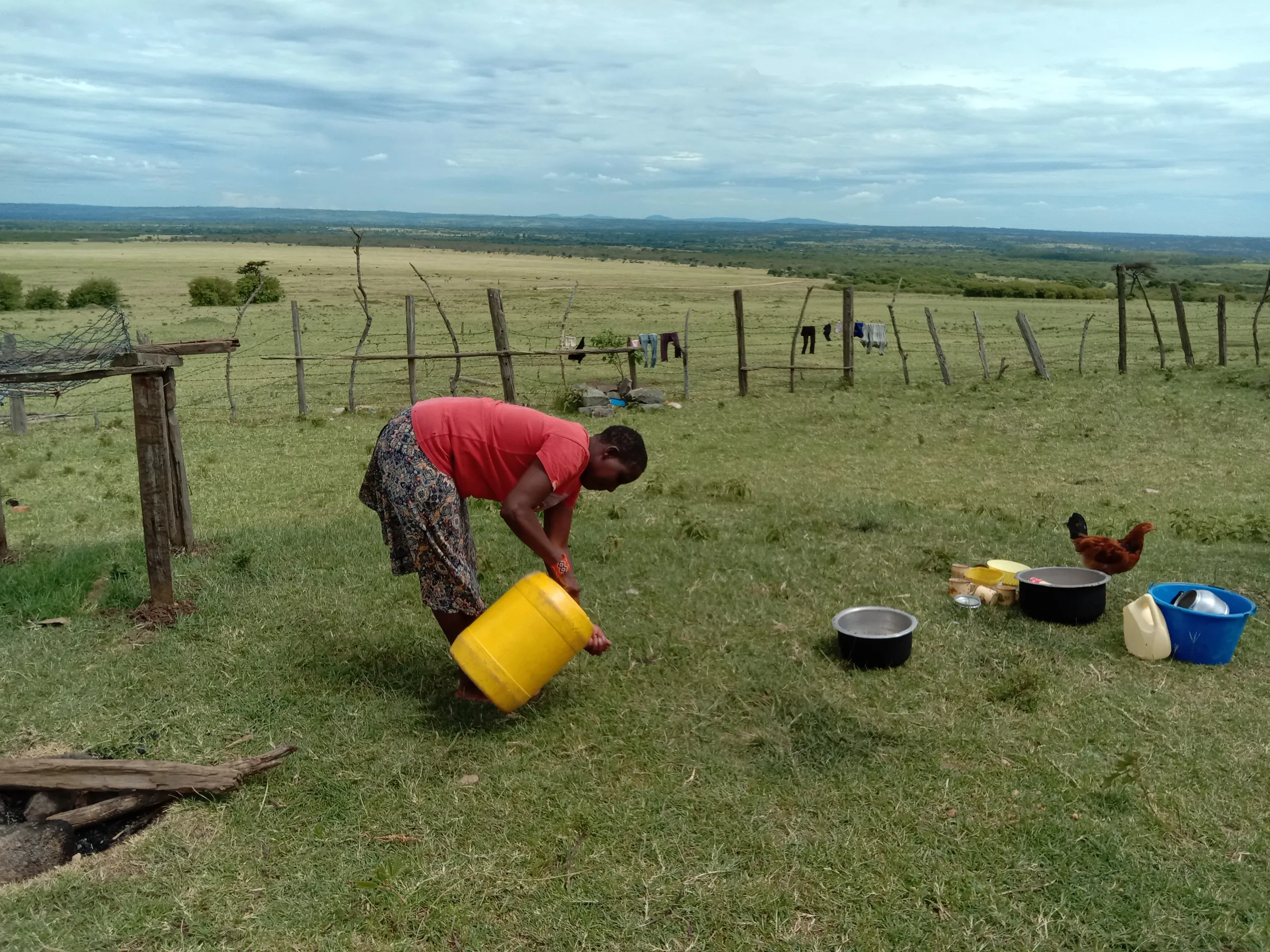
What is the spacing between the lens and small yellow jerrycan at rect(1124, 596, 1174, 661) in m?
4.91

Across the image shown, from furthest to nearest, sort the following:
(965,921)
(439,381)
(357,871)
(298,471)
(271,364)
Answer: (271,364)
(439,381)
(298,471)
(357,871)
(965,921)

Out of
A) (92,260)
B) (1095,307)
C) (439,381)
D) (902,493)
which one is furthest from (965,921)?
(92,260)

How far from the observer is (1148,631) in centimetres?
491

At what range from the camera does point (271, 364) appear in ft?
70.8

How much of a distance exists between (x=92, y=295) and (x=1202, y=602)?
129ft

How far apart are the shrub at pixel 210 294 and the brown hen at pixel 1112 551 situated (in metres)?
35.8

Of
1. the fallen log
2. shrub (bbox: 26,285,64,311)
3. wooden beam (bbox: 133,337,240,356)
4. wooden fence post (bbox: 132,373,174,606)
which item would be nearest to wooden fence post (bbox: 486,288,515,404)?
wooden beam (bbox: 133,337,240,356)

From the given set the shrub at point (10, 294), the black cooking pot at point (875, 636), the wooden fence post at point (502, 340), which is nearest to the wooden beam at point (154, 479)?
the black cooking pot at point (875, 636)

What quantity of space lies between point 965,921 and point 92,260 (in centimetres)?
8215

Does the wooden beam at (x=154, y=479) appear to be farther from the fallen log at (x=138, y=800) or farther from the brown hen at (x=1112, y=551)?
the brown hen at (x=1112, y=551)

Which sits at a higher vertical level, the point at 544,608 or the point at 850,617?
the point at 544,608

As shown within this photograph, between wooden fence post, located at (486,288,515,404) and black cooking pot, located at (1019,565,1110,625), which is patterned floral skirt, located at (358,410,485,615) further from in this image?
wooden fence post, located at (486,288,515,404)

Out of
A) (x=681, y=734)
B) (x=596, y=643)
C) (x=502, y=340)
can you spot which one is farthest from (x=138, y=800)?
(x=502, y=340)

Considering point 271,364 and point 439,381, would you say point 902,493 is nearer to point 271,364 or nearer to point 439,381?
point 439,381
